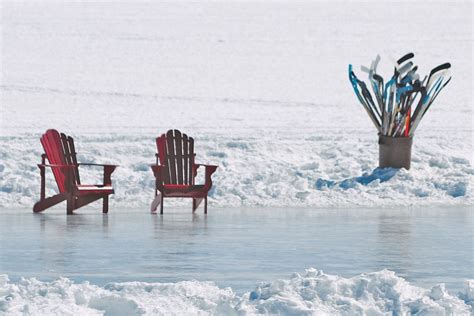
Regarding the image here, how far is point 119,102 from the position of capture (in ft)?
85.6

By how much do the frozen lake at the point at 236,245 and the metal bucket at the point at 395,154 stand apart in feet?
7.23

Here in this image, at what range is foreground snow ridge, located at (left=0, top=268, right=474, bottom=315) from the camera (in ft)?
22.5

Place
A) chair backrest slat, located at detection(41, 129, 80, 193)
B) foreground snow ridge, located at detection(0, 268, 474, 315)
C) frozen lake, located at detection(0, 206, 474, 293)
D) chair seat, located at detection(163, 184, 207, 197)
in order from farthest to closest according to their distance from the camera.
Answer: chair backrest slat, located at detection(41, 129, 80, 193)
chair seat, located at detection(163, 184, 207, 197)
frozen lake, located at detection(0, 206, 474, 293)
foreground snow ridge, located at detection(0, 268, 474, 315)

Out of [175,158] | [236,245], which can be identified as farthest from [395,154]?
[236,245]

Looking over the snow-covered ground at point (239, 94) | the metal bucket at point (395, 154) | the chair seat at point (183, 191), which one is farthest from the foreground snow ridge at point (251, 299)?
the metal bucket at point (395, 154)

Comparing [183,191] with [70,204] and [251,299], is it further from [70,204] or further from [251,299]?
[251,299]

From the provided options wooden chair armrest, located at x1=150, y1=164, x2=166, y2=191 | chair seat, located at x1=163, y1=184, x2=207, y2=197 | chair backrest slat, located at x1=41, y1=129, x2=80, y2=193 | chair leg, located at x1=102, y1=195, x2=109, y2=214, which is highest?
chair backrest slat, located at x1=41, y1=129, x2=80, y2=193

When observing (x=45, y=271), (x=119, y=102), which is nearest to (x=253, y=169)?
(x=45, y=271)

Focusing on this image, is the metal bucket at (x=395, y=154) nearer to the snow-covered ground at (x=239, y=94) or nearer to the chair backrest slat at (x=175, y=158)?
the snow-covered ground at (x=239, y=94)

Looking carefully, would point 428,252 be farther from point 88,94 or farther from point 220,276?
point 88,94

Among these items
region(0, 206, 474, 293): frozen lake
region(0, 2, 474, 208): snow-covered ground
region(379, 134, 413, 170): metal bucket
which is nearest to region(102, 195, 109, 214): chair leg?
region(0, 206, 474, 293): frozen lake

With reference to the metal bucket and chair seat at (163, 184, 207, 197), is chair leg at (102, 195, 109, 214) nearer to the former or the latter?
chair seat at (163, 184, 207, 197)

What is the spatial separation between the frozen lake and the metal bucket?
220 centimetres

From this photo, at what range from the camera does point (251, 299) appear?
7.12m
